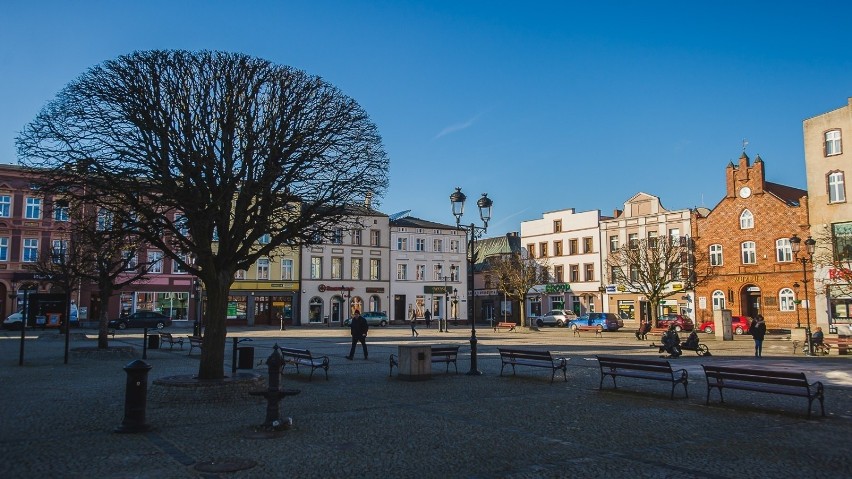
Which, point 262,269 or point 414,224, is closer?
point 262,269

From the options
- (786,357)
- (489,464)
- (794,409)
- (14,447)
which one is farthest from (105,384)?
(786,357)

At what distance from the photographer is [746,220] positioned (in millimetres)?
48875

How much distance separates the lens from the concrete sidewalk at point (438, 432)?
7.49 meters

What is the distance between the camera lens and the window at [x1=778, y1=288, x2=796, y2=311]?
44.6 meters

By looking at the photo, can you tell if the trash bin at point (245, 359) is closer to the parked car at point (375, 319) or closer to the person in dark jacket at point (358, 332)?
the person in dark jacket at point (358, 332)

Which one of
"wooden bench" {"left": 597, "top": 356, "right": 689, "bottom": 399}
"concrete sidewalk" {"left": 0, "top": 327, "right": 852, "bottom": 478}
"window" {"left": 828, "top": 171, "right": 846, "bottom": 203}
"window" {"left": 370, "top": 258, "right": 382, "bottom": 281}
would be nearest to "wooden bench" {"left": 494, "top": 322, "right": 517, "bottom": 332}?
"window" {"left": 370, "top": 258, "right": 382, "bottom": 281}

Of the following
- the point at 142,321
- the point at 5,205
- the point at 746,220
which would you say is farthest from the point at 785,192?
the point at 5,205

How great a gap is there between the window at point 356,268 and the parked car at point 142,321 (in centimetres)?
1974

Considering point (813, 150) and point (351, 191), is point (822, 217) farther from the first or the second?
point (351, 191)

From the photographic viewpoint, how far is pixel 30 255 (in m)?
50.2

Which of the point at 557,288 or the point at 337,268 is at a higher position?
the point at 337,268

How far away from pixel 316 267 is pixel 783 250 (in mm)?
41818

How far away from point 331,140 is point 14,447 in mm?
8968

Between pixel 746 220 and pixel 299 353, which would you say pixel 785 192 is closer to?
pixel 746 220
